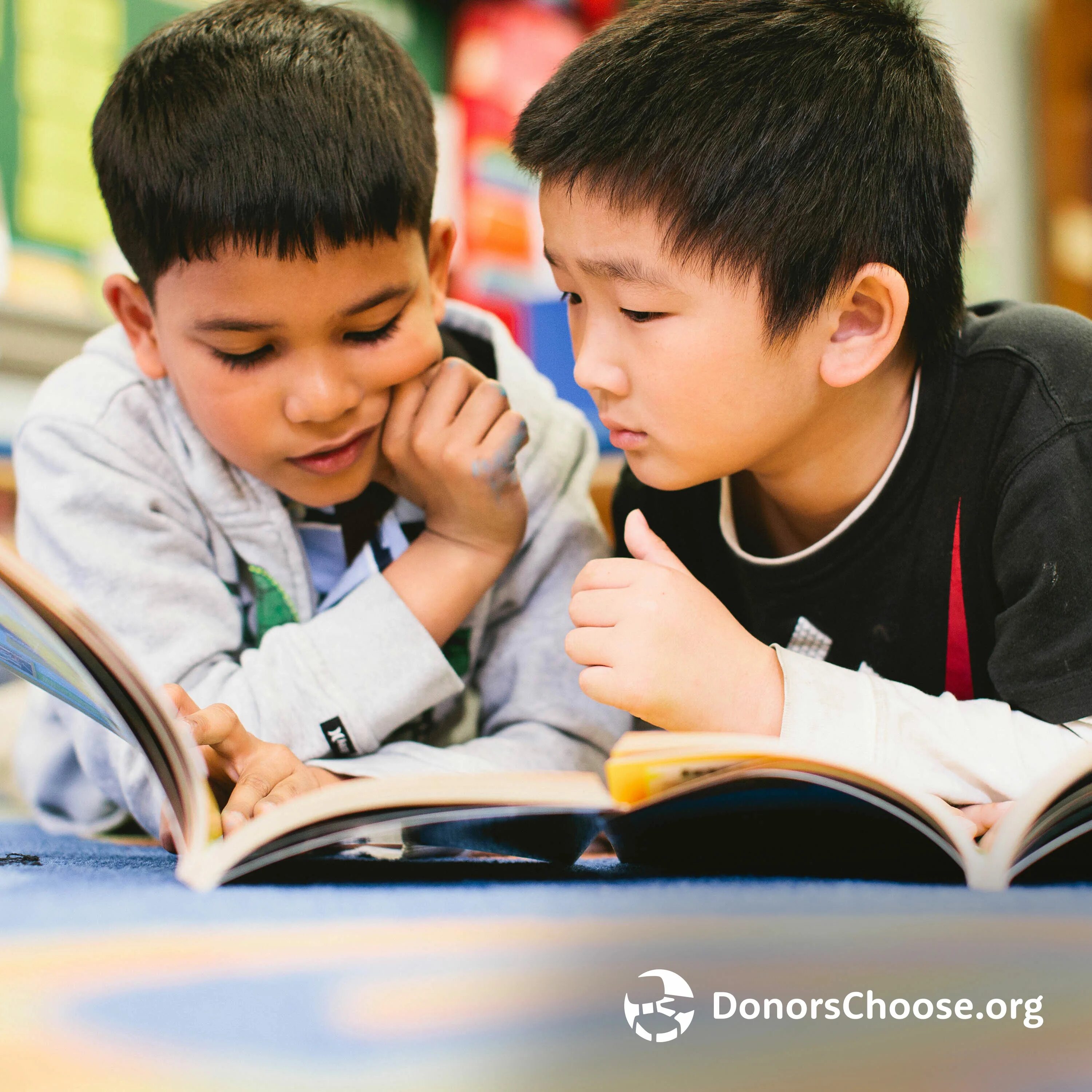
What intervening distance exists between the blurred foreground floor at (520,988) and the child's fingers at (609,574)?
0.26 metres

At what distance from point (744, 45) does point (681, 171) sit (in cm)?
10

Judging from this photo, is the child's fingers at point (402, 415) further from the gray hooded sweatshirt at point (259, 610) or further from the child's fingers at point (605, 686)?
the child's fingers at point (605, 686)

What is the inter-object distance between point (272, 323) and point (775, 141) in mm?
350

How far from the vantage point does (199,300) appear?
718 mm

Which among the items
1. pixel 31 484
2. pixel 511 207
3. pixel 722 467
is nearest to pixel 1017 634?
pixel 722 467

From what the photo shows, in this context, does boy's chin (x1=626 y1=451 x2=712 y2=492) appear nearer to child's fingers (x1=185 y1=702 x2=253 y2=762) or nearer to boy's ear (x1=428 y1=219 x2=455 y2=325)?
boy's ear (x1=428 y1=219 x2=455 y2=325)

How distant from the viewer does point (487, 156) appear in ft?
7.59

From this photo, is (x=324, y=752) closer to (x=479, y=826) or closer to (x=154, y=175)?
(x=479, y=826)

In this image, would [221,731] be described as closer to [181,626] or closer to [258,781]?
[258,781]

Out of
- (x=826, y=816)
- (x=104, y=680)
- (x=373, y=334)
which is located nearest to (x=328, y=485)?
(x=373, y=334)

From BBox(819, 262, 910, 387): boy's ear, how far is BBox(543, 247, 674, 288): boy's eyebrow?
0.42 feet

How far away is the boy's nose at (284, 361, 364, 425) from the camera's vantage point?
0.72 m

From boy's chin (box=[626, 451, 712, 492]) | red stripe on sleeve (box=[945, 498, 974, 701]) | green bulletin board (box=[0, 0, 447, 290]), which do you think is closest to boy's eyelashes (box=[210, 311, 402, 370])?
boy's chin (box=[626, 451, 712, 492])

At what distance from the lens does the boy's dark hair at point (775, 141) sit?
2.20 feet
